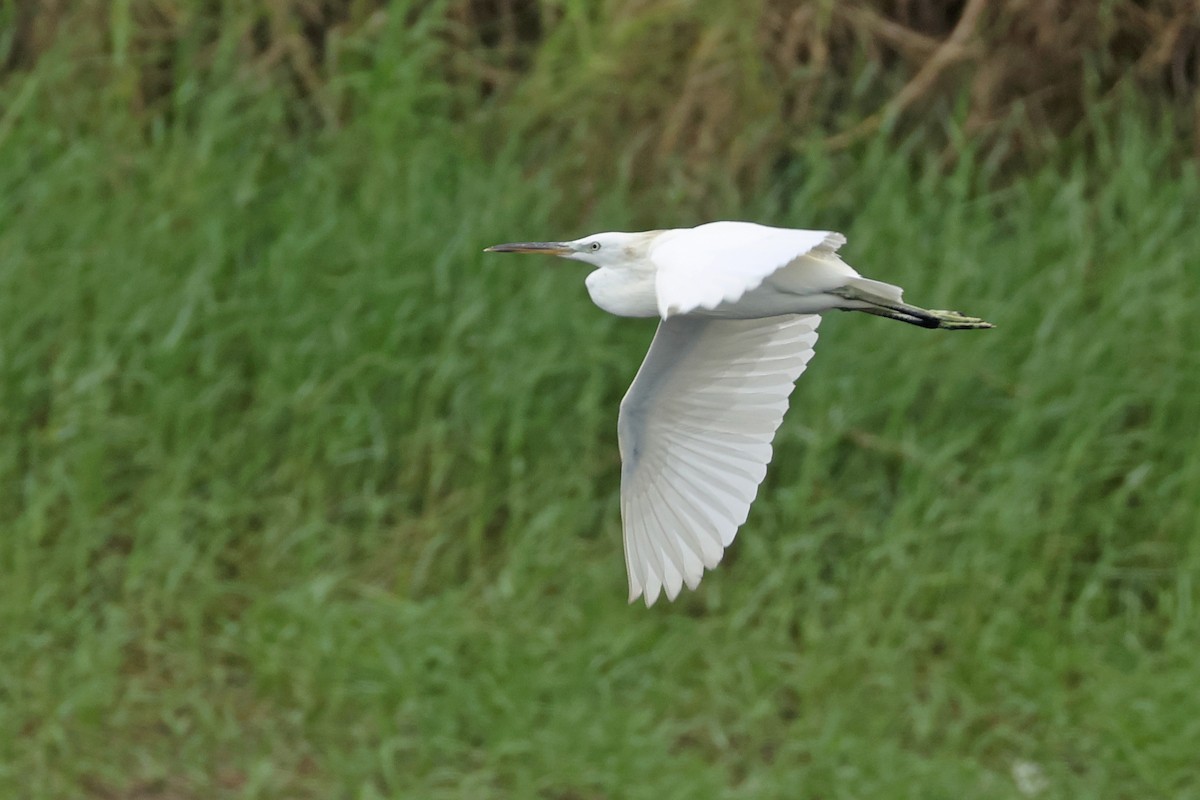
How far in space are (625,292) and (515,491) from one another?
5.00 ft

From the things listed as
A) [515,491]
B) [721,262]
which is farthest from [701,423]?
[721,262]

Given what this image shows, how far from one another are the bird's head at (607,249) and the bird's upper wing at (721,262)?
0.35 meters

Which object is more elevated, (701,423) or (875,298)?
(875,298)

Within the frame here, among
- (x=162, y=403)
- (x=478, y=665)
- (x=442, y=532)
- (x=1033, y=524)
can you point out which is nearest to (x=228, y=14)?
(x=162, y=403)

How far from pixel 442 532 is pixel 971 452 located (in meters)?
1.32

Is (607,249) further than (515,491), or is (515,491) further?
(515,491)

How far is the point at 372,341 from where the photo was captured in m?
4.93

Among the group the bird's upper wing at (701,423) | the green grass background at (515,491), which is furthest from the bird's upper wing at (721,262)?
the green grass background at (515,491)

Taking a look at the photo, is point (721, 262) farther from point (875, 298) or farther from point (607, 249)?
point (607, 249)

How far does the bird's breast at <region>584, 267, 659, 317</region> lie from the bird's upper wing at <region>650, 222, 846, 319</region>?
0.85ft

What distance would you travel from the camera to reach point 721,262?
8.59 ft

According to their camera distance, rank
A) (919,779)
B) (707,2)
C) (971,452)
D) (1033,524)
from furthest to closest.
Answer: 1. (707,2)
2. (971,452)
3. (1033,524)
4. (919,779)

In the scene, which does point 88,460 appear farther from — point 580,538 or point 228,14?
point 228,14

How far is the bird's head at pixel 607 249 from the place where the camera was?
3338 millimetres
